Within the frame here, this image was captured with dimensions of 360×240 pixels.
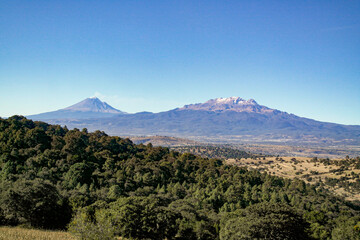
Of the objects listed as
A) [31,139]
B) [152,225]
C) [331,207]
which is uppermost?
[31,139]

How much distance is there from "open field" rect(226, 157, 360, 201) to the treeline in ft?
44.3

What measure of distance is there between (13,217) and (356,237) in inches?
1303

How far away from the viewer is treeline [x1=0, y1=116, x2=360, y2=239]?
22.3 m

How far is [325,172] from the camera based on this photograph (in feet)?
241

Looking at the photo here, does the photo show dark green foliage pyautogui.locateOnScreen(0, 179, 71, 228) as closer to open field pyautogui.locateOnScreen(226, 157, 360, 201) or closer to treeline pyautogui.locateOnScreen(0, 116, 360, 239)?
treeline pyautogui.locateOnScreen(0, 116, 360, 239)

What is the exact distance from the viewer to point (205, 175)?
5175 cm

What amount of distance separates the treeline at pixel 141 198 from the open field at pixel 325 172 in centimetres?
1349

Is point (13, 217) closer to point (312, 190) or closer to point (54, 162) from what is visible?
point (54, 162)

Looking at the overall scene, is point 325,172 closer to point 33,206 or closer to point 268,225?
point 268,225

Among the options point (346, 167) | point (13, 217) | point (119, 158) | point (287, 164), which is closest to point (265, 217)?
point (13, 217)

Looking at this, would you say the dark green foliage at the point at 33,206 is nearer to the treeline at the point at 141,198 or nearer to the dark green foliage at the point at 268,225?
the treeline at the point at 141,198

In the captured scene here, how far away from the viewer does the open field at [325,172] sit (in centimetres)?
6051

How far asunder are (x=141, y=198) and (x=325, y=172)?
6402cm

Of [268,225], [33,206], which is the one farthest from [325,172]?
[33,206]
